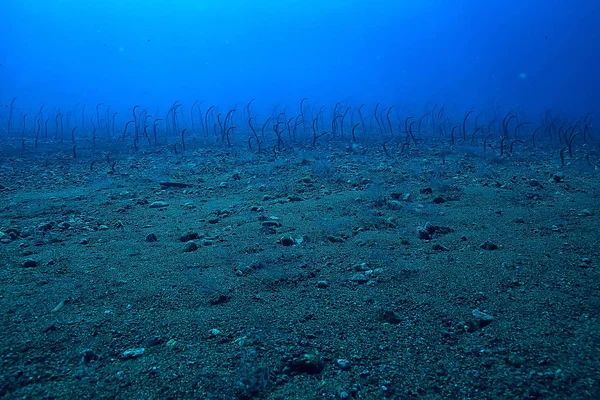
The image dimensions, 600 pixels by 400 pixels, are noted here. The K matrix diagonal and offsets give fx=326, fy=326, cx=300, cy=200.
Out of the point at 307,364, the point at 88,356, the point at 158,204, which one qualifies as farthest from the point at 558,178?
the point at 88,356

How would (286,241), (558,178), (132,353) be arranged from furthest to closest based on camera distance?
(558,178) → (286,241) → (132,353)

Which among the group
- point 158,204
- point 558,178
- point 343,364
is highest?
point 558,178

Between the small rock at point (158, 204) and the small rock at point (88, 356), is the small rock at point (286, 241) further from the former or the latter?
the small rock at point (158, 204)

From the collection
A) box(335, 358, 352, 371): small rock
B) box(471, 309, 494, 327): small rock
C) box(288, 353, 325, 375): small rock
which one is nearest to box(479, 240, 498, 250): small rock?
box(471, 309, 494, 327): small rock

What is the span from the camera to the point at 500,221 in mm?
5258

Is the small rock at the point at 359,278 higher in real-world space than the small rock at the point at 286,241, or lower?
lower

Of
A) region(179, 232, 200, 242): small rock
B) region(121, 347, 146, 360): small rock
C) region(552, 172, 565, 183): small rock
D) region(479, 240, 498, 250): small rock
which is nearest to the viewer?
region(121, 347, 146, 360): small rock

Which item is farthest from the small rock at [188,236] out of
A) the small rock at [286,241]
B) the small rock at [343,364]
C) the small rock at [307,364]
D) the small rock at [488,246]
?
the small rock at [488,246]

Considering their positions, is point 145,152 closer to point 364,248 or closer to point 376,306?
point 364,248

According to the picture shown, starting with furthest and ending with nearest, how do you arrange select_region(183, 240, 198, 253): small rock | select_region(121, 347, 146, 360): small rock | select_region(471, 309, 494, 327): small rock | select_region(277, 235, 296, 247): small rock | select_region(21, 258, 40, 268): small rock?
select_region(277, 235, 296, 247): small rock
select_region(183, 240, 198, 253): small rock
select_region(21, 258, 40, 268): small rock
select_region(471, 309, 494, 327): small rock
select_region(121, 347, 146, 360): small rock

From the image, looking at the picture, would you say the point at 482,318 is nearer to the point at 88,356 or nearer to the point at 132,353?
the point at 132,353

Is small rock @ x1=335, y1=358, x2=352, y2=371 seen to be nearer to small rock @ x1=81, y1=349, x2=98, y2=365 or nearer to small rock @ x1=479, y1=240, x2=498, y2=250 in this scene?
small rock @ x1=81, y1=349, x2=98, y2=365

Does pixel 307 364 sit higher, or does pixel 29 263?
pixel 29 263

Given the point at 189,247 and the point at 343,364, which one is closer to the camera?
the point at 343,364
